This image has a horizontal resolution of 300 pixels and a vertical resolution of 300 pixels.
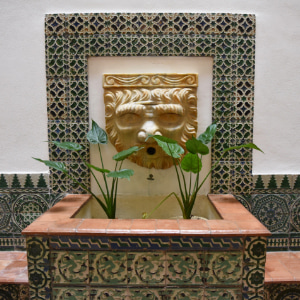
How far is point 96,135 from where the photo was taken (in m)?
1.92

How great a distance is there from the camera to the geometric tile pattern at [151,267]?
1396 mm

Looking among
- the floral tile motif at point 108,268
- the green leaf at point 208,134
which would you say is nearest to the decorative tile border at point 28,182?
the floral tile motif at point 108,268

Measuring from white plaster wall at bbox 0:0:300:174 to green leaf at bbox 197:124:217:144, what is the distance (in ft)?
1.31

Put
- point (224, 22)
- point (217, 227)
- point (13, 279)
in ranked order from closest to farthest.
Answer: point (217, 227) → point (13, 279) → point (224, 22)

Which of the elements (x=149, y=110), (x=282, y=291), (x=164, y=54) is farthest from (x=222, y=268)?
(x=164, y=54)

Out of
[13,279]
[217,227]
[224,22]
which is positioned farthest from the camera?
[224,22]

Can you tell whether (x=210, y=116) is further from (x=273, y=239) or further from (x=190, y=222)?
(x=273, y=239)

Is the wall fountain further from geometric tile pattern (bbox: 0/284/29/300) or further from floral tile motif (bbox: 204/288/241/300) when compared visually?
geometric tile pattern (bbox: 0/284/29/300)

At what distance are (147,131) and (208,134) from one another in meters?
0.43

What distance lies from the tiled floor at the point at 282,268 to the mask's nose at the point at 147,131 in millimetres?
1189

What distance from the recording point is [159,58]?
6.44ft

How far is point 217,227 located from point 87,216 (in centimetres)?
99

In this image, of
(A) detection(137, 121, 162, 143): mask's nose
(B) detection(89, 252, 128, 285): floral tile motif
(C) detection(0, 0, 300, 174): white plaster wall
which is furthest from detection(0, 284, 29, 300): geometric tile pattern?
(A) detection(137, 121, 162, 143): mask's nose

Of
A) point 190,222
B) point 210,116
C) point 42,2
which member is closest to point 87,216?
point 190,222
